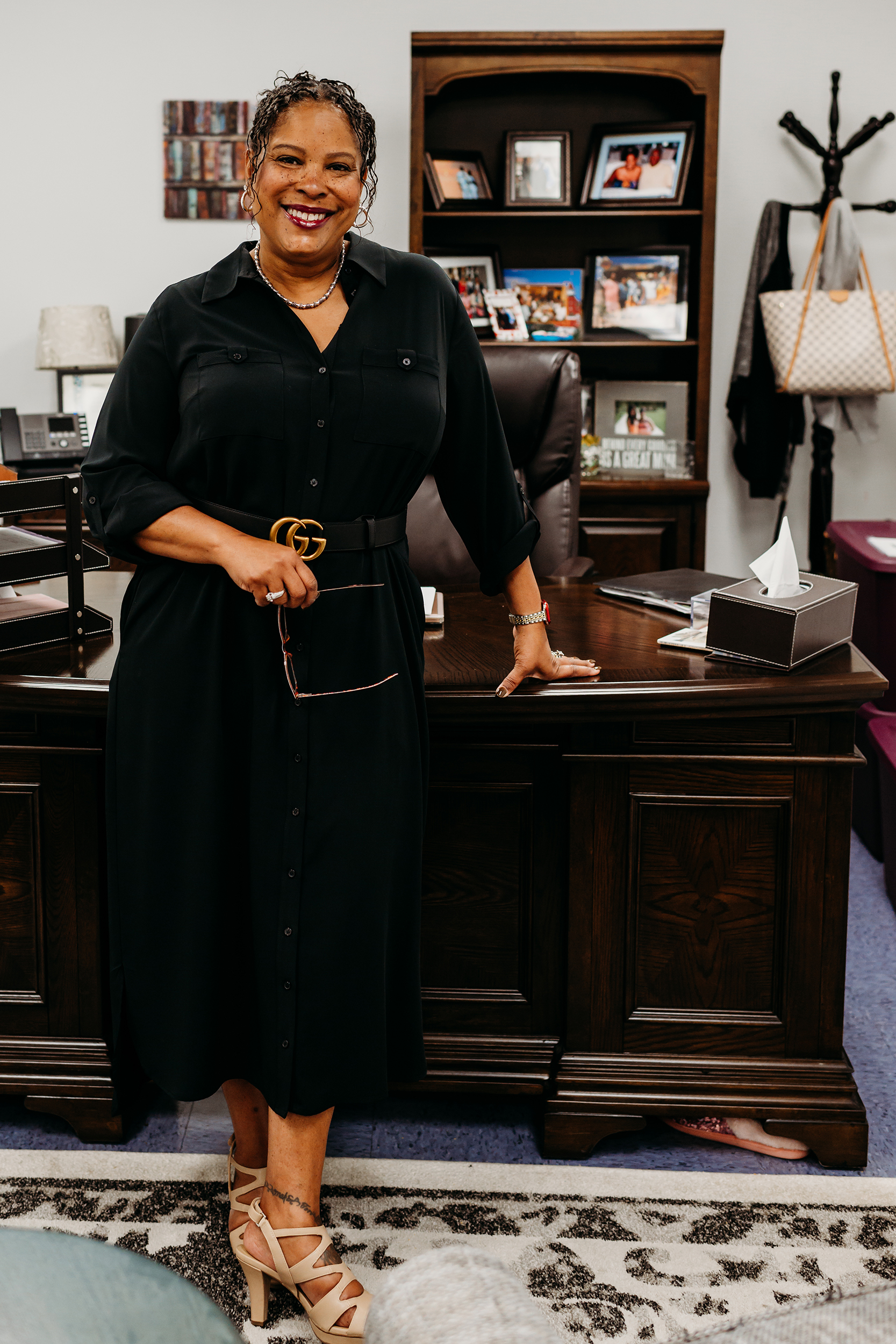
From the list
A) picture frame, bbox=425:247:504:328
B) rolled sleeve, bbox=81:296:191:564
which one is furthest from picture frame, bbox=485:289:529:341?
rolled sleeve, bbox=81:296:191:564

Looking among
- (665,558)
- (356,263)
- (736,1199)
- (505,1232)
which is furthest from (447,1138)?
(665,558)

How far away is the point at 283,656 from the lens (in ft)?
4.68

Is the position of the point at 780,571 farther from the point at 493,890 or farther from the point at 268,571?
the point at 268,571

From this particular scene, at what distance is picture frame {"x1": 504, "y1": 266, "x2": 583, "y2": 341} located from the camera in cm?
413

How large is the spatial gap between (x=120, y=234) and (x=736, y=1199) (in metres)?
3.77

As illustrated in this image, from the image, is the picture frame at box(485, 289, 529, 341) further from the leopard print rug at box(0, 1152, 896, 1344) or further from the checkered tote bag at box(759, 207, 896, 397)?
the leopard print rug at box(0, 1152, 896, 1344)

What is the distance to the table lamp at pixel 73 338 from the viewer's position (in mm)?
3967

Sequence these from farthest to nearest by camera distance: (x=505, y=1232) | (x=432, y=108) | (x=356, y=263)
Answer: (x=432, y=108) → (x=505, y=1232) → (x=356, y=263)

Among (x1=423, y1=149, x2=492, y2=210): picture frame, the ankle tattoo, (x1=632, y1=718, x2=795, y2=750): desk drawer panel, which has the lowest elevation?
the ankle tattoo

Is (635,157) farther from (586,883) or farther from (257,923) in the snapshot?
(257,923)

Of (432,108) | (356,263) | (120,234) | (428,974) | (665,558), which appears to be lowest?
(428,974)

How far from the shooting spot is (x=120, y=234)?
429cm

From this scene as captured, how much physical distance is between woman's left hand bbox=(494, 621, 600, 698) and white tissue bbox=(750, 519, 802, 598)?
299 mm

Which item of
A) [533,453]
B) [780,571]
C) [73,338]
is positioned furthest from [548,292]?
[780,571]
